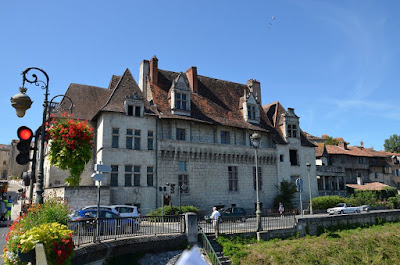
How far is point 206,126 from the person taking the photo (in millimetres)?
32500

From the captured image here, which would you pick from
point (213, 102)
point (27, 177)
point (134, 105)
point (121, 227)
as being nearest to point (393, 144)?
point (213, 102)

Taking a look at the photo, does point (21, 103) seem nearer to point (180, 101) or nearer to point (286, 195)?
point (180, 101)

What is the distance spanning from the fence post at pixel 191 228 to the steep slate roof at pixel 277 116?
2380cm

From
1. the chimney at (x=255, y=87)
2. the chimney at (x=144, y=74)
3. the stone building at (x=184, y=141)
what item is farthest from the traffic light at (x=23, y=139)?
the chimney at (x=255, y=87)

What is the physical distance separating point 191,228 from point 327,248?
9732 mm

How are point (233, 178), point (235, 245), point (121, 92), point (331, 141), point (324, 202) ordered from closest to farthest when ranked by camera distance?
point (235, 245)
point (121, 92)
point (233, 178)
point (324, 202)
point (331, 141)

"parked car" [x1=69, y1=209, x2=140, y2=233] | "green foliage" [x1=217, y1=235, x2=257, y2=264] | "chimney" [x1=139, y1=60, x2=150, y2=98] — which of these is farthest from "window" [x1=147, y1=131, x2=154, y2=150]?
"parked car" [x1=69, y1=209, x2=140, y2=233]

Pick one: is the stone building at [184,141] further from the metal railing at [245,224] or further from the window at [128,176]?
the metal railing at [245,224]

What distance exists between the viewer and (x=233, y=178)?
1307 inches

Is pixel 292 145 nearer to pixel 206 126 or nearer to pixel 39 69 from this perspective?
pixel 206 126

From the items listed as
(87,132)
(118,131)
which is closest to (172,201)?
(118,131)

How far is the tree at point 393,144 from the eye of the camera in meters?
84.3

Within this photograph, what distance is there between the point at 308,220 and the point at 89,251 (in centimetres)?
1515

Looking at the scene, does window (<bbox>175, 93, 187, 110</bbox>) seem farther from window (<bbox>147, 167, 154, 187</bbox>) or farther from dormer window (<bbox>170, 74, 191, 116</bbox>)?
window (<bbox>147, 167, 154, 187</bbox>)
